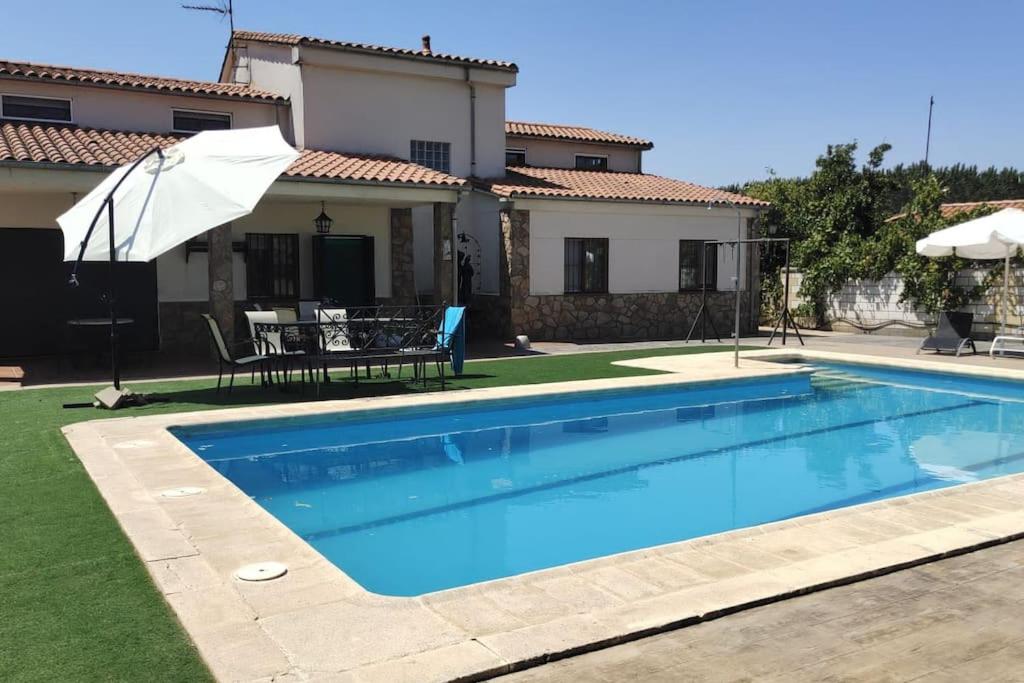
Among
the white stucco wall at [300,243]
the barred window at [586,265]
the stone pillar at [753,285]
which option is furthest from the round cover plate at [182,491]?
the stone pillar at [753,285]

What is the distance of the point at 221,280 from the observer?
14125 mm

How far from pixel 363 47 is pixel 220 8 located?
21.4 ft

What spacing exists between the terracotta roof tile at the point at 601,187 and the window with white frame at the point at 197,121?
6000mm

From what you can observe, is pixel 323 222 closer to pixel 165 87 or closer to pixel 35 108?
pixel 165 87

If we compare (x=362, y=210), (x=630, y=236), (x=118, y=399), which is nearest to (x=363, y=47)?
(x=362, y=210)

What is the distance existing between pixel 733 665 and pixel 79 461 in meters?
6.01

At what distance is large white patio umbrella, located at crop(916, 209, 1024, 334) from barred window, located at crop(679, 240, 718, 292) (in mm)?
5649

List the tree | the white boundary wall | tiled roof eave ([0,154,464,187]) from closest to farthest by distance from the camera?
1. tiled roof eave ([0,154,464,187])
2. the white boundary wall
3. the tree

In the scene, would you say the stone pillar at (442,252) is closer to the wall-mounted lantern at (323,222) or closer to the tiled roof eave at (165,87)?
the wall-mounted lantern at (323,222)

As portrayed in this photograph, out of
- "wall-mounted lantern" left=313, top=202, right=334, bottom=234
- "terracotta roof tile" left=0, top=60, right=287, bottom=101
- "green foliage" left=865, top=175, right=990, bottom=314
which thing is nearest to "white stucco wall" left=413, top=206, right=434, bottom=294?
"wall-mounted lantern" left=313, top=202, right=334, bottom=234

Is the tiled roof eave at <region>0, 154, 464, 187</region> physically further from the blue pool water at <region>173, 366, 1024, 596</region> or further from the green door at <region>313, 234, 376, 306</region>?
the blue pool water at <region>173, 366, 1024, 596</region>

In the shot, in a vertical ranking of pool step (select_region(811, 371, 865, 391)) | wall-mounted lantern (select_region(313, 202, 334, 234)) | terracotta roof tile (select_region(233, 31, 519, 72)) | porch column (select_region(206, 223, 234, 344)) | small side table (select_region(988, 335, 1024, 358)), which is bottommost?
pool step (select_region(811, 371, 865, 391))

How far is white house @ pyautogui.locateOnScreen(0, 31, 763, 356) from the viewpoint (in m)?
15.2

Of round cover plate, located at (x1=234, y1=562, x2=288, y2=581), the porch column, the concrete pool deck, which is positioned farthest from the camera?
the porch column
